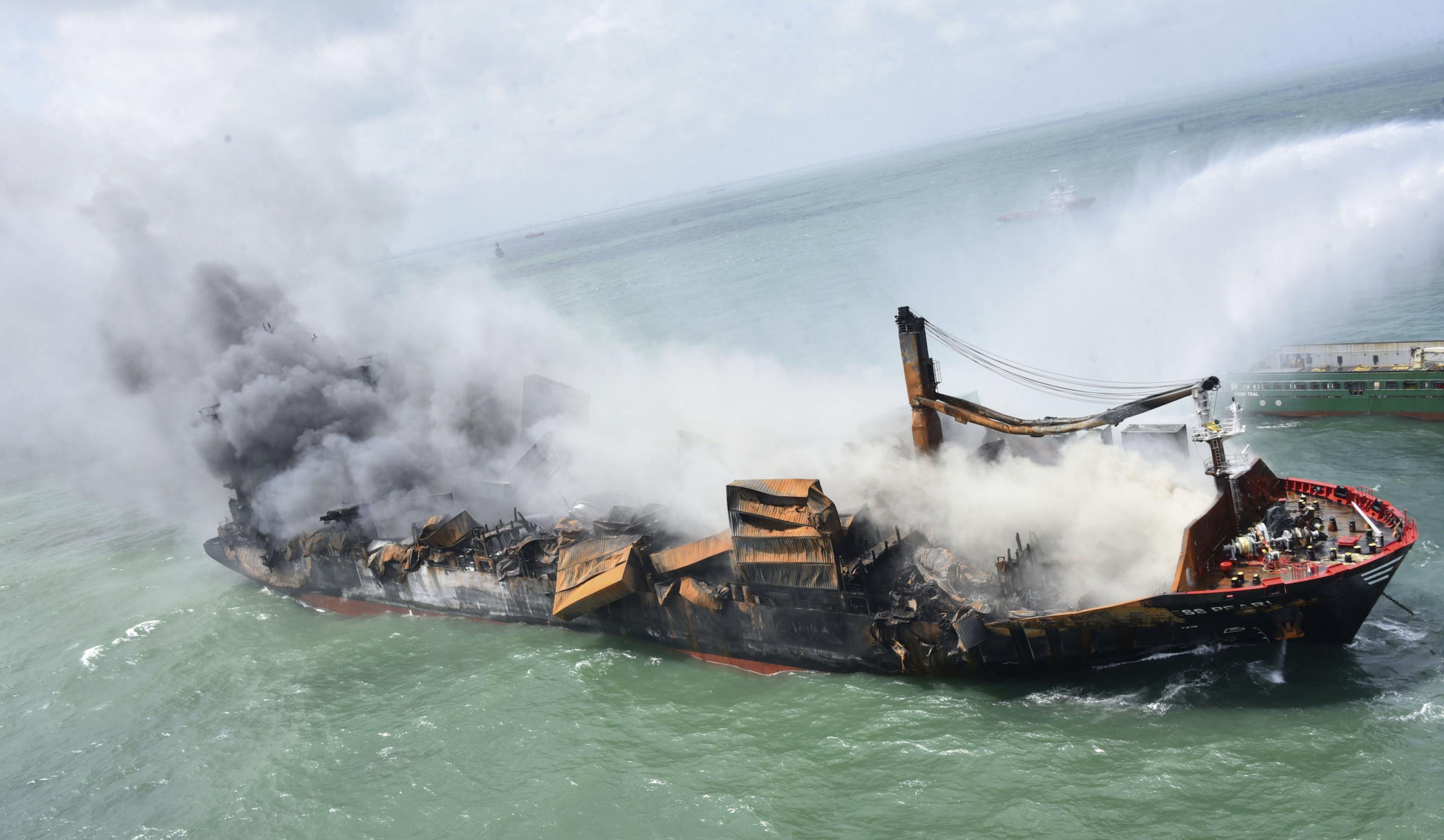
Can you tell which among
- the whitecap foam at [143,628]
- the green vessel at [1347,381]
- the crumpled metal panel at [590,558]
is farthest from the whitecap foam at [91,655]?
the green vessel at [1347,381]

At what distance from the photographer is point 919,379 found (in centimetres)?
3078

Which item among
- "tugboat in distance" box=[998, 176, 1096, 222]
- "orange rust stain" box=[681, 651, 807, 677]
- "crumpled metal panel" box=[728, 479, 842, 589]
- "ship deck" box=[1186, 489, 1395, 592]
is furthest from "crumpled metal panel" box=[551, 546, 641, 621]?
"tugboat in distance" box=[998, 176, 1096, 222]

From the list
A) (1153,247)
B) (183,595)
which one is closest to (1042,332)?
(1153,247)

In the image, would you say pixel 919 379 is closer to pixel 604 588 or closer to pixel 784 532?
pixel 784 532

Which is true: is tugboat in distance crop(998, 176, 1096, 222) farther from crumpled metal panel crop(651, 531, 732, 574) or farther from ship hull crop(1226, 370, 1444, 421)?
crumpled metal panel crop(651, 531, 732, 574)

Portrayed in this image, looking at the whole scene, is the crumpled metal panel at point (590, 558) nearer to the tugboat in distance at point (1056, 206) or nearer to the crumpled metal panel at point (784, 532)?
the crumpled metal panel at point (784, 532)

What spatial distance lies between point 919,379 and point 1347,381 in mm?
32737

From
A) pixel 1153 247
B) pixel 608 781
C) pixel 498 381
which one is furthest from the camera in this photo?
pixel 1153 247

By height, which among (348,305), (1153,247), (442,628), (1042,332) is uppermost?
(348,305)

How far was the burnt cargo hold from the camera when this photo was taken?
77.3ft

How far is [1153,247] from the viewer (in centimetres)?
7375

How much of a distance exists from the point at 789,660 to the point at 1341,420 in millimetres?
38783

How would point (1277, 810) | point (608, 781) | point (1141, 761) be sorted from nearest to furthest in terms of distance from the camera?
point (1277, 810) < point (1141, 761) < point (608, 781)

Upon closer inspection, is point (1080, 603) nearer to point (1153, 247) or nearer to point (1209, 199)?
point (1153, 247)
